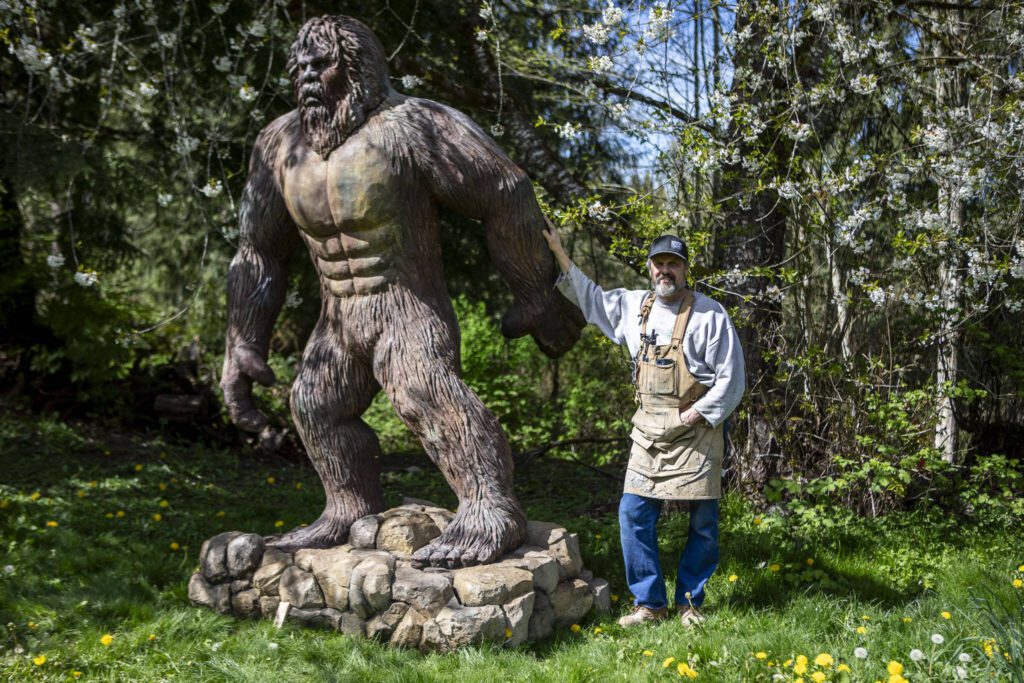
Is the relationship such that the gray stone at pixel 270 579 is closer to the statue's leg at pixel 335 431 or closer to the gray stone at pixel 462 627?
the statue's leg at pixel 335 431

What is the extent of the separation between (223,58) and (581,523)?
374 centimetres

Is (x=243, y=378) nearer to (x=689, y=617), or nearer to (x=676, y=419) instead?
(x=676, y=419)

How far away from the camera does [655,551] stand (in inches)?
149

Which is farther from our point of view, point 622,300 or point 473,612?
point 622,300

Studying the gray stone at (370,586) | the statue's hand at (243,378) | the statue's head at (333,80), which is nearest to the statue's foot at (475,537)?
the gray stone at (370,586)

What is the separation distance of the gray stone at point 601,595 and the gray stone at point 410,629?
77 centimetres

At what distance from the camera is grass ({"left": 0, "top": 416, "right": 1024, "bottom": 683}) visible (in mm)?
3336

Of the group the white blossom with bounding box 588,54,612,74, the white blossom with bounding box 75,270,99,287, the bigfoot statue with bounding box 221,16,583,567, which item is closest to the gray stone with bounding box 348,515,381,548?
the bigfoot statue with bounding box 221,16,583,567

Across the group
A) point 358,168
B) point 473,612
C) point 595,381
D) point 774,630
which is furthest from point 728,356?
point 595,381

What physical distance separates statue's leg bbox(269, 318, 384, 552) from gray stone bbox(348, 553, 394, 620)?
407 millimetres

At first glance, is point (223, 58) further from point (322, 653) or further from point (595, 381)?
point (322, 653)

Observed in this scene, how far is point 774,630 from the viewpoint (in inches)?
141

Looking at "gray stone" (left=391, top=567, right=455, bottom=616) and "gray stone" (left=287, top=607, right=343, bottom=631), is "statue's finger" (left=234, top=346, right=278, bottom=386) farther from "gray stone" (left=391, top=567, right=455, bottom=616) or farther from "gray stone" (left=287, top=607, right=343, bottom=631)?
"gray stone" (left=391, top=567, right=455, bottom=616)

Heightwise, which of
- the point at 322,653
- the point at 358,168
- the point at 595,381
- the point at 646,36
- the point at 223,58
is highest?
the point at 223,58
